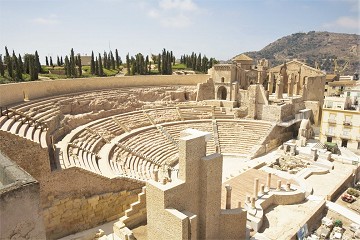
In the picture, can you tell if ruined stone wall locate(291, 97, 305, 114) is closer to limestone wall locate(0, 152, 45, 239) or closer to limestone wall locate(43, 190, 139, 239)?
limestone wall locate(43, 190, 139, 239)

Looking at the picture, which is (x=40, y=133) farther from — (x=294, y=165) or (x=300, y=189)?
(x=294, y=165)

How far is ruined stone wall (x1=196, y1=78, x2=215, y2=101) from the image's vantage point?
104ft

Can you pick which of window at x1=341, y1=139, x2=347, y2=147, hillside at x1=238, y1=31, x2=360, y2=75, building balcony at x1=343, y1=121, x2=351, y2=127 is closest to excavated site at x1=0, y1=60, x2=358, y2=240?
window at x1=341, y1=139, x2=347, y2=147

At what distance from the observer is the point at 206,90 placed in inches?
1262

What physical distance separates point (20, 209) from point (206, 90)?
97.1 ft

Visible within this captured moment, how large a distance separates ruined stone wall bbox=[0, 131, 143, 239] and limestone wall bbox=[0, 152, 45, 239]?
971 centimetres

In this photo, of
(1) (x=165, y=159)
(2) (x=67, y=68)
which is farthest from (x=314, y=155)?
(2) (x=67, y=68)

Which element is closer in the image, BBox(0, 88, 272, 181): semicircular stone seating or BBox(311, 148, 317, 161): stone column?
BBox(0, 88, 272, 181): semicircular stone seating

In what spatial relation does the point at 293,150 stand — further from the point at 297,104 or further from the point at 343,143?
the point at 297,104

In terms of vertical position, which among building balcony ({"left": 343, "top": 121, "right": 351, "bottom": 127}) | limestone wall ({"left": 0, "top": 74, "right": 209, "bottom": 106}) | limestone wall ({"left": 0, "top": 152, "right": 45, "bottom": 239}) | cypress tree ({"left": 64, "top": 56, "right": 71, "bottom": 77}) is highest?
cypress tree ({"left": 64, "top": 56, "right": 71, "bottom": 77})

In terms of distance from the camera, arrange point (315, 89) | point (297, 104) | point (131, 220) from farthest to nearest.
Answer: point (315, 89), point (297, 104), point (131, 220)

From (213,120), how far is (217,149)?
4.56 meters

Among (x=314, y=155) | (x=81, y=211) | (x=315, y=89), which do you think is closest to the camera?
(x=81, y=211)

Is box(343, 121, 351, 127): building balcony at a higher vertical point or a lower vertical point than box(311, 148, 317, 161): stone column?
higher
